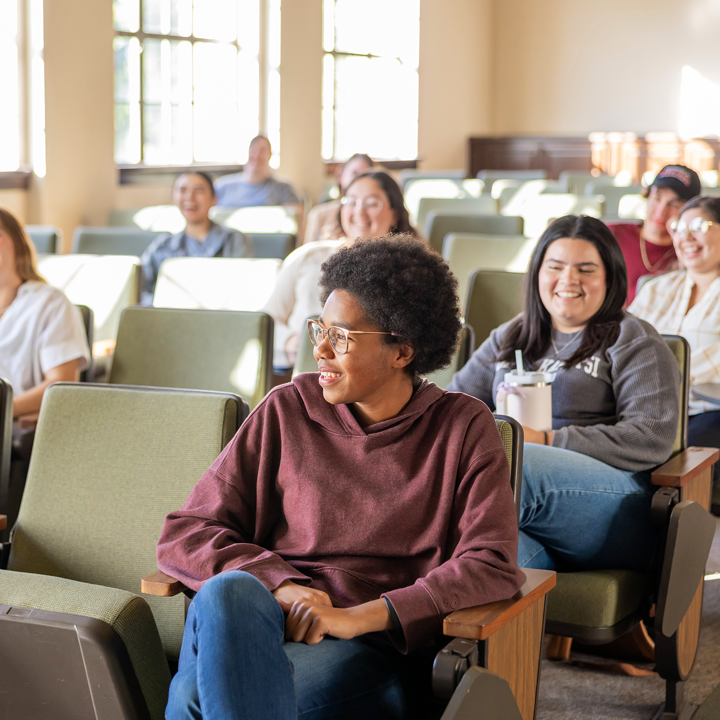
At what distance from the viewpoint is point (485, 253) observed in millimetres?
4074

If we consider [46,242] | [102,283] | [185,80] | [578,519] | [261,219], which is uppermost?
[185,80]

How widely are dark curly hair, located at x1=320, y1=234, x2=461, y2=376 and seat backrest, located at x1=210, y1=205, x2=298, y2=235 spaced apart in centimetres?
401

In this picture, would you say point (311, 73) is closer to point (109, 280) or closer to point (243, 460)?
point (109, 280)

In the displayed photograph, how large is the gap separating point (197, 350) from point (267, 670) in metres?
1.59

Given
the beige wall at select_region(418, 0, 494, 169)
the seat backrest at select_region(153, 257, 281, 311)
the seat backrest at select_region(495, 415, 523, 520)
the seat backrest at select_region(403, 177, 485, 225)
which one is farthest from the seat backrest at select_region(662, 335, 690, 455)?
the beige wall at select_region(418, 0, 494, 169)

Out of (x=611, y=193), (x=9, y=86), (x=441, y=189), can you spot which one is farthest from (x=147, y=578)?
(x=441, y=189)

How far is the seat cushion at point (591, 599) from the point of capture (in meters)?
1.94

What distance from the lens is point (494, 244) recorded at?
4066 millimetres

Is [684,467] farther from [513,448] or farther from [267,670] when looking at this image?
[267,670]

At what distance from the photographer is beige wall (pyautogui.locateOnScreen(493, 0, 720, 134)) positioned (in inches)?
465

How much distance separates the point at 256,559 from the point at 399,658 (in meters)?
0.26

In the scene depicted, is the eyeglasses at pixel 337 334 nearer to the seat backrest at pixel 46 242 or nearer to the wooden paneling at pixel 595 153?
the seat backrest at pixel 46 242

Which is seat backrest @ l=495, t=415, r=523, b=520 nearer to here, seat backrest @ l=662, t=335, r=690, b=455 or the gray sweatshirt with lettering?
the gray sweatshirt with lettering

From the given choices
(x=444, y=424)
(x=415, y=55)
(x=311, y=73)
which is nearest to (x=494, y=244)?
(x=444, y=424)
